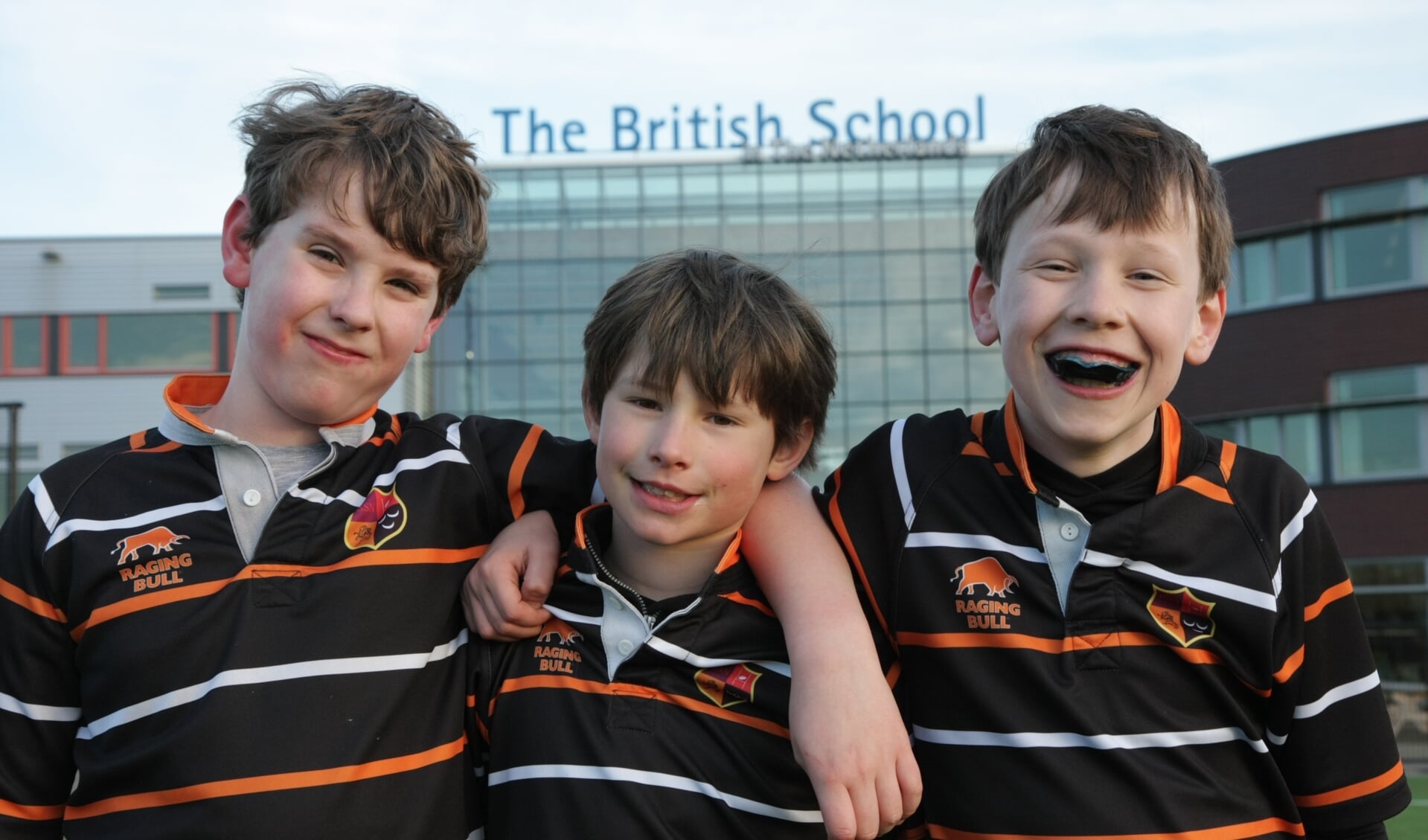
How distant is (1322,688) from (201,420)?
6.89ft

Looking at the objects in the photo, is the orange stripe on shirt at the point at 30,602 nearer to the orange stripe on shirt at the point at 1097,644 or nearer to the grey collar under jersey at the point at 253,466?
the grey collar under jersey at the point at 253,466

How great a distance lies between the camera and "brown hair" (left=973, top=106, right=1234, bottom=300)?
205 centimetres

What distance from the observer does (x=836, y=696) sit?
184 centimetres

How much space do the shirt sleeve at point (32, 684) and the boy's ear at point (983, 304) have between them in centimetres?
176

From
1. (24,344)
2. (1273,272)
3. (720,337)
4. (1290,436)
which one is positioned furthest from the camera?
(24,344)

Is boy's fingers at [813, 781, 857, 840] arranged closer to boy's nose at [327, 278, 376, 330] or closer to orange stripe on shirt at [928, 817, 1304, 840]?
orange stripe on shirt at [928, 817, 1304, 840]

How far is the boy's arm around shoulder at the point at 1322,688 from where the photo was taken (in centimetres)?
200

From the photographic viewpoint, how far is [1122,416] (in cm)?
201

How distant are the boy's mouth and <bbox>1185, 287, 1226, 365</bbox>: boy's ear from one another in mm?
220

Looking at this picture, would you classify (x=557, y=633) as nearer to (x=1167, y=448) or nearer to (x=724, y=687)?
(x=724, y=687)

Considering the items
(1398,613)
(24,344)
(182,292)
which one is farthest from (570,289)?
(1398,613)

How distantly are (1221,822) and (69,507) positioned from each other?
2071 mm

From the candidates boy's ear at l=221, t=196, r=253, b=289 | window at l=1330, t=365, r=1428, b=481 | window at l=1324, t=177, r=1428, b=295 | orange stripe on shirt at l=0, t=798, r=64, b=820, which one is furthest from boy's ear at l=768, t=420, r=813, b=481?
window at l=1324, t=177, r=1428, b=295

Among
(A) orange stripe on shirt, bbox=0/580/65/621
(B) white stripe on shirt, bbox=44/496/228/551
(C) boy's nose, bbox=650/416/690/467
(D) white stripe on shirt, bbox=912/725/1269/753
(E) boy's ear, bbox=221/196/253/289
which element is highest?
(E) boy's ear, bbox=221/196/253/289
